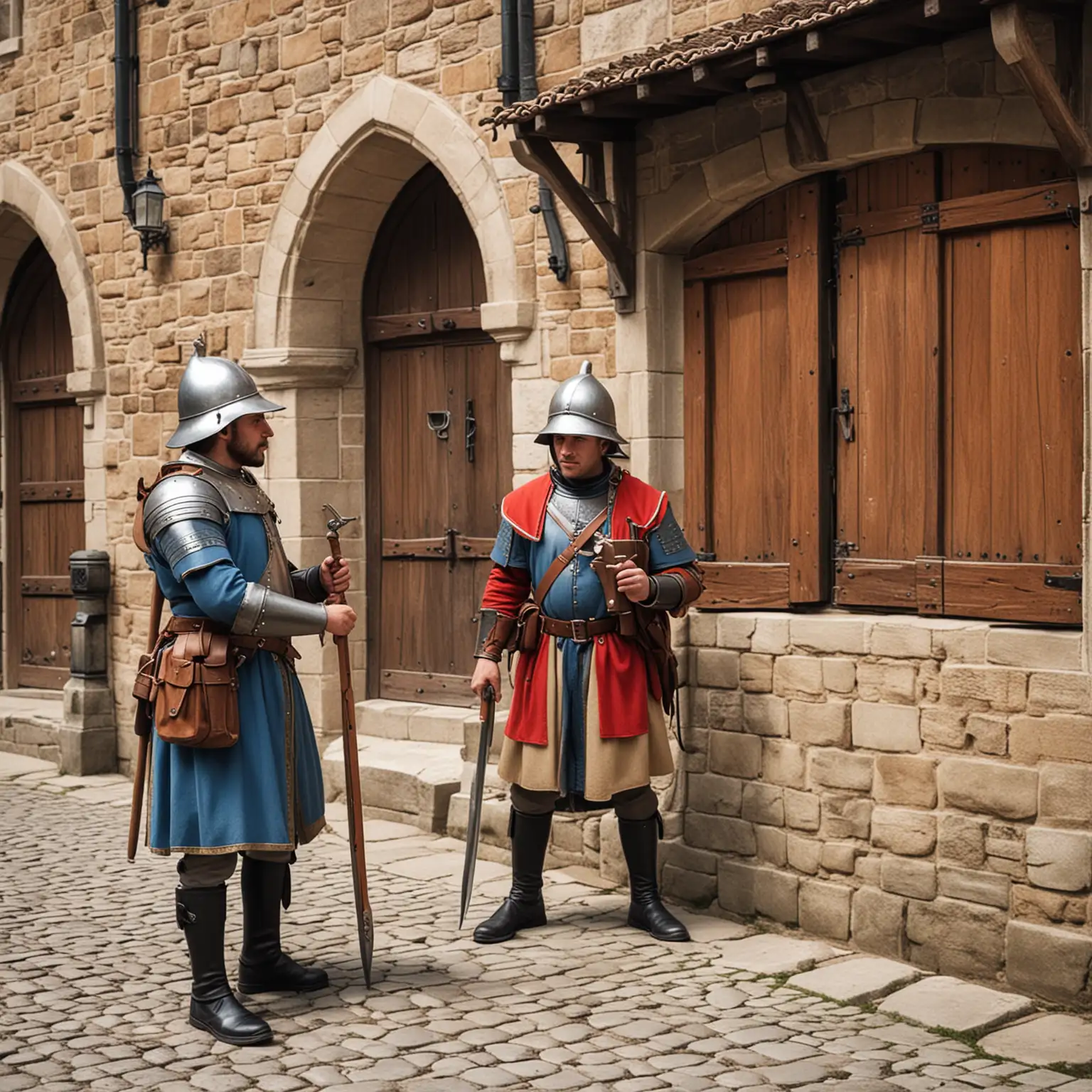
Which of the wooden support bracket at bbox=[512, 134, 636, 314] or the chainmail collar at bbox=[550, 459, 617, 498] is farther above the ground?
the wooden support bracket at bbox=[512, 134, 636, 314]

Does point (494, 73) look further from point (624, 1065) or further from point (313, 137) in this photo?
point (624, 1065)

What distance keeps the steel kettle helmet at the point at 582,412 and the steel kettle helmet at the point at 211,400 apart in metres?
1.10

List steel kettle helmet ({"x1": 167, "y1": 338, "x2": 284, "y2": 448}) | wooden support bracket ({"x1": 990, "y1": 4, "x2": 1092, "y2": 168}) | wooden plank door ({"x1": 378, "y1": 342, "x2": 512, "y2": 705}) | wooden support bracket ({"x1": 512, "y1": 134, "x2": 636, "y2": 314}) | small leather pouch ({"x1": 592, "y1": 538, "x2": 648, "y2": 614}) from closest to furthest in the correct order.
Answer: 1. wooden support bracket ({"x1": 990, "y1": 4, "x2": 1092, "y2": 168})
2. steel kettle helmet ({"x1": 167, "y1": 338, "x2": 284, "y2": 448})
3. small leather pouch ({"x1": 592, "y1": 538, "x2": 648, "y2": 614})
4. wooden support bracket ({"x1": 512, "y1": 134, "x2": 636, "y2": 314})
5. wooden plank door ({"x1": 378, "y1": 342, "x2": 512, "y2": 705})

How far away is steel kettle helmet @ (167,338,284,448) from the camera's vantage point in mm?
4879

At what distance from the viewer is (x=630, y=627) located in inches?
223

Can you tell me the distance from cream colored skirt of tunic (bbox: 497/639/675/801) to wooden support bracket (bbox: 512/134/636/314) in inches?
62.7

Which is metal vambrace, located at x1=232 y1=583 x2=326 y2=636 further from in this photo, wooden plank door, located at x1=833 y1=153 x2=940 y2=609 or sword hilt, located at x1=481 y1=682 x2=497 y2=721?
wooden plank door, located at x1=833 y1=153 x2=940 y2=609

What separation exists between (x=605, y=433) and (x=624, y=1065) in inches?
85.4

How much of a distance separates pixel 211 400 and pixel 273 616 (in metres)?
0.68

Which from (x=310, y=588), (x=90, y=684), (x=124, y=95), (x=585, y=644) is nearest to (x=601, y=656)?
(x=585, y=644)

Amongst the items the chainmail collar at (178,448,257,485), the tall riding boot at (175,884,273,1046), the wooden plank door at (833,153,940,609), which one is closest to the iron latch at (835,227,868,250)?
the wooden plank door at (833,153,940,609)

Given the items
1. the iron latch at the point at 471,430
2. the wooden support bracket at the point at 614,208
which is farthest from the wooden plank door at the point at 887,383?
the iron latch at the point at 471,430

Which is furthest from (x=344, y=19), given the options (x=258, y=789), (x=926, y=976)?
(x=926, y=976)

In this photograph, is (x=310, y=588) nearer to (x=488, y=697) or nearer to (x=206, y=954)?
(x=488, y=697)
